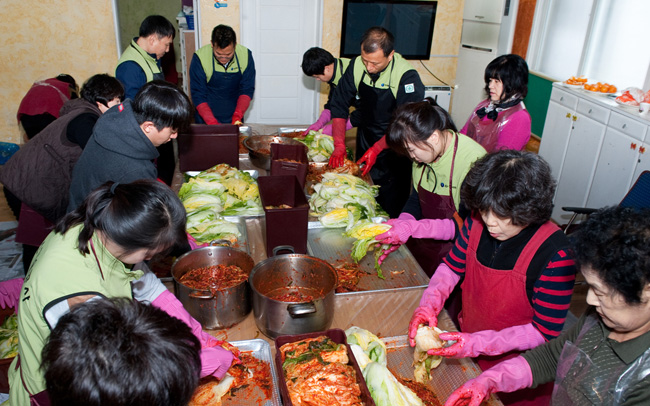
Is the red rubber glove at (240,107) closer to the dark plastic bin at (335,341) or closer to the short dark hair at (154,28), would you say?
the short dark hair at (154,28)

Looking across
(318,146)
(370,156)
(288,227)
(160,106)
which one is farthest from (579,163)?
(160,106)

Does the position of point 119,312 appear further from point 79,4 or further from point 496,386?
point 79,4

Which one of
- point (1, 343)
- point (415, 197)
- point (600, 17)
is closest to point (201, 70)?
point (415, 197)

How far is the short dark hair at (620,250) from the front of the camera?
49.4 inches

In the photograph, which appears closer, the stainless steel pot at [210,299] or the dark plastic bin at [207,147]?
the stainless steel pot at [210,299]

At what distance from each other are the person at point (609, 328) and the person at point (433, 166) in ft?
3.42

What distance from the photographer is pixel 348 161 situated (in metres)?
3.70

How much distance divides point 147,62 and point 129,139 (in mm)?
2099

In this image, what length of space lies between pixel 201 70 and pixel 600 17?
15.4 feet

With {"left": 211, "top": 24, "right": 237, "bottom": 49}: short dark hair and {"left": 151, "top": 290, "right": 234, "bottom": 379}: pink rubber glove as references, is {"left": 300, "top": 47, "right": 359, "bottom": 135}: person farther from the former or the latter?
{"left": 151, "top": 290, "right": 234, "bottom": 379}: pink rubber glove

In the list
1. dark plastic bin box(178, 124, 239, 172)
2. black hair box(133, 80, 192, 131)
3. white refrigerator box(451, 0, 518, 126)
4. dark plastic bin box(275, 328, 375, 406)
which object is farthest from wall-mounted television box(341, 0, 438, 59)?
dark plastic bin box(275, 328, 375, 406)

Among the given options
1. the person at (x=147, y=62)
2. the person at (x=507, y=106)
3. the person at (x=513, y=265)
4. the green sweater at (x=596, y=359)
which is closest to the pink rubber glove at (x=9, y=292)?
the person at (x=147, y=62)

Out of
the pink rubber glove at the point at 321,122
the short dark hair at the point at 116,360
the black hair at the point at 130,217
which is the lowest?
the pink rubber glove at the point at 321,122

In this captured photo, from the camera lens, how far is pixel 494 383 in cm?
169
